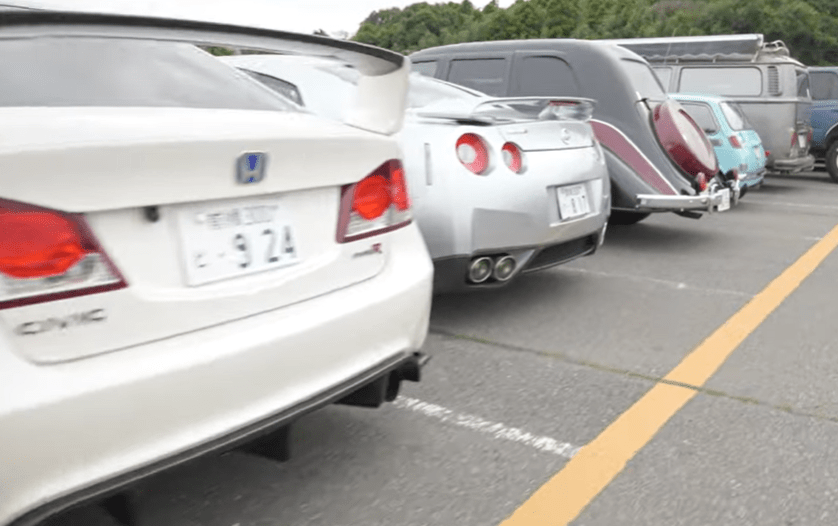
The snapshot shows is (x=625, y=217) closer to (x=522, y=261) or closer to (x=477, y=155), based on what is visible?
(x=522, y=261)

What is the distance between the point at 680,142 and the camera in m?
5.78

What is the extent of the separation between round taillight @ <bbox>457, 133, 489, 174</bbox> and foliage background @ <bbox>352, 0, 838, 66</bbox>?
0.67 m

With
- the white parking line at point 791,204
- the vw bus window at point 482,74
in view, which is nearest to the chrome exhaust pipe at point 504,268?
the vw bus window at point 482,74

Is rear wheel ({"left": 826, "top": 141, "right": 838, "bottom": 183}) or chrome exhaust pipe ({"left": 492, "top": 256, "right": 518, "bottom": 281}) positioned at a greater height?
chrome exhaust pipe ({"left": 492, "top": 256, "right": 518, "bottom": 281})

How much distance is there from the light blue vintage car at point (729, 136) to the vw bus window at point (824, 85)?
474 centimetres

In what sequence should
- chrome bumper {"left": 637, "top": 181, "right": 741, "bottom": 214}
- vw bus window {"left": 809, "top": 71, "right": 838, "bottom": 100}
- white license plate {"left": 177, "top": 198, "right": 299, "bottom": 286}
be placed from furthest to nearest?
vw bus window {"left": 809, "top": 71, "right": 838, "bottom": 100}
chrome bumper {"left": 637, "top": 181, "right": 741, "bottom": 214}
white license plate {"left": 177, "top": 198, "right": 299, "bottom": 286}

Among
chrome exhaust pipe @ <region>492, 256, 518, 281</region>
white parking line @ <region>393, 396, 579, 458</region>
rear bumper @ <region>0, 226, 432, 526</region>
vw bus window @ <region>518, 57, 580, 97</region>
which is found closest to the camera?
rear bumper @ <region>0, 226, 432, 526</region>

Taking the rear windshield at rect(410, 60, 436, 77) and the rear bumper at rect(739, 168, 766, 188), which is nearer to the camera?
the rear windshield at rect(410, 60, 436, 77)

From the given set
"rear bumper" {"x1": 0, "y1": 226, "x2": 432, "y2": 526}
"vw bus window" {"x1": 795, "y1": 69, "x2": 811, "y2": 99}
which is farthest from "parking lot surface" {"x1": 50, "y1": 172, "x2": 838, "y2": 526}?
"vw bus window" {"x1": 795, "y1": 69, "x2": 811, "y2": 99}

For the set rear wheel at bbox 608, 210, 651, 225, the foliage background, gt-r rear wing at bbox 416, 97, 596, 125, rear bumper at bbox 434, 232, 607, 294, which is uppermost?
the foliage background

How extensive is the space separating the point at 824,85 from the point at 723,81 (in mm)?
2926

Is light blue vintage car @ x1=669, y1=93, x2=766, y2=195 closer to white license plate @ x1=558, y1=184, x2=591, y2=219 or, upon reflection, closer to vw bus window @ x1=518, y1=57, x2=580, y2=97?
vw bus window @ x1=518, y1=57, x2=580, y2=97

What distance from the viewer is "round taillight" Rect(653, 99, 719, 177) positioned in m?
5.79

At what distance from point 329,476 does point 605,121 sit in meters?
4.18
